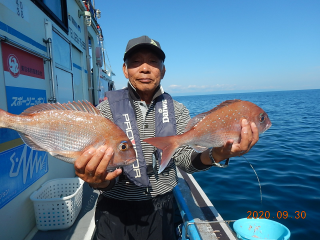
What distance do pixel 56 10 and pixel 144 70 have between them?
11.9 ft

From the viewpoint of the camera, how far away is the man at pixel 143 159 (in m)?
2.07

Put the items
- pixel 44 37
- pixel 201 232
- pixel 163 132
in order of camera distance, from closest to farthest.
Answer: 1. pixel 163 132
2. pixel 201 232
3. pixel 44 37

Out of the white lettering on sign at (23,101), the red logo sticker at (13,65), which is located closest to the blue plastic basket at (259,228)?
the white lettering on sign at (23,101)

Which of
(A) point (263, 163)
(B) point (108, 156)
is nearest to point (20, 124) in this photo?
(B) point (108, 156)

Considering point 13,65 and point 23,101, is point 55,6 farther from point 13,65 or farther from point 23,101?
point 23,101

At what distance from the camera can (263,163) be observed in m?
7.40

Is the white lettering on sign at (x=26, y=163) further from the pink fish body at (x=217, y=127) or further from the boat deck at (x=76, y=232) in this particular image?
the pink fish body at (x=217, y=127)

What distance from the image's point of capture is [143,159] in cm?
214

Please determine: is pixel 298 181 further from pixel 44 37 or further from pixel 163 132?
pixel 44 37

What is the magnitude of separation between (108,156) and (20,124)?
2.72 feet

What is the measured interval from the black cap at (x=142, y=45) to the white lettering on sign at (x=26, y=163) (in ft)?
6.74

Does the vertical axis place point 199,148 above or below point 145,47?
below

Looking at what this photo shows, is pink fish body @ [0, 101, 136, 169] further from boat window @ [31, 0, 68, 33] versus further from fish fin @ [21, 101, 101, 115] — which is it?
boat window @ [31, 0, 68, 33]

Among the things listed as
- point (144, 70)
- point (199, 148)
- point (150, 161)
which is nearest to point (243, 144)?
point (199, 148)
